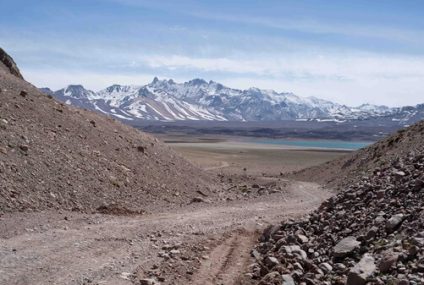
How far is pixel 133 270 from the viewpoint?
1284 centimetres

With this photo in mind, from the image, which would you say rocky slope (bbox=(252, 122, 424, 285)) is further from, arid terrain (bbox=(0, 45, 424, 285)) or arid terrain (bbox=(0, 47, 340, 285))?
arid terrain (bbox=(0, 47, 340, 285))

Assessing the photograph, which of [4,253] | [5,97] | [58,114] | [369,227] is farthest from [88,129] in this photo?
[369,227]

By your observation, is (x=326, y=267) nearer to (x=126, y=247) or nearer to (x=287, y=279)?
(x=287, y=279)

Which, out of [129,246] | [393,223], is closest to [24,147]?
[129,246]

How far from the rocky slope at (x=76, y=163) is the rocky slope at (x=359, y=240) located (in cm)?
923

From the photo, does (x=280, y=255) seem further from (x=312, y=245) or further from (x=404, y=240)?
(x=404, y=240)

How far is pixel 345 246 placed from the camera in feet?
38.5

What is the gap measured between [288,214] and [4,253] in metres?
12.5

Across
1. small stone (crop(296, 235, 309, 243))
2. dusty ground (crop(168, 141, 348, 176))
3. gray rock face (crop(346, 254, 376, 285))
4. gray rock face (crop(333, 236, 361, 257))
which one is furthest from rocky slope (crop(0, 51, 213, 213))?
dusty ground (crop(168, 141, 348, 176))

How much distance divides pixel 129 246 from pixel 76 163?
10.9 metres

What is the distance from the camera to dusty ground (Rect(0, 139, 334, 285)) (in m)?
12.4

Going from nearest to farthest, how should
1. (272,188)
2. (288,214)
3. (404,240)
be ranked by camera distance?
(404,240) → (288,214) → (272,188)

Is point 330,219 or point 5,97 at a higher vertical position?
point 5,97

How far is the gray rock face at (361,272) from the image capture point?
9781 millimetres
